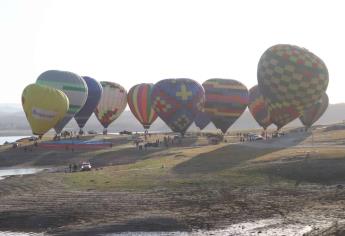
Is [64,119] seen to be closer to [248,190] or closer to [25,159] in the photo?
[25,159]

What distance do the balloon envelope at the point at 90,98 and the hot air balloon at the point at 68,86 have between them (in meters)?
5.51

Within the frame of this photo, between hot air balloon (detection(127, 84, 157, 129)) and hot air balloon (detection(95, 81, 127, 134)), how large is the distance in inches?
163

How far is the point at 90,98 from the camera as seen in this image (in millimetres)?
102062

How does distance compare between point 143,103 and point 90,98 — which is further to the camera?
point 143,103

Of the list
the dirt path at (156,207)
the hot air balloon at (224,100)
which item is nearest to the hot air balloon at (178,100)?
the hot air balloon at (224,100)

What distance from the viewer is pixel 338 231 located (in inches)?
1025

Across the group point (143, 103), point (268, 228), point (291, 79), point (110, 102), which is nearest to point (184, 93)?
point (143, 103)

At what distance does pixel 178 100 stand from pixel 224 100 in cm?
1144

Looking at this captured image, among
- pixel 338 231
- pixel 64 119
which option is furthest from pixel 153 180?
pixel 64 119

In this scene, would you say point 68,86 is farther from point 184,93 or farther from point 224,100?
point 224,100

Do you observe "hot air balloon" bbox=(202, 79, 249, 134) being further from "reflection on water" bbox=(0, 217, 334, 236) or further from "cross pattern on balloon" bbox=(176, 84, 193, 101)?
"reflection on water" bbox=(0, 217, 334, 236)

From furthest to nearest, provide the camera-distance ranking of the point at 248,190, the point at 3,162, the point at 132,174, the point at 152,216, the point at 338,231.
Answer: the point at 3,162
the point at 132,174
the point at 248,190
the point at 152,216
the point at 338,231

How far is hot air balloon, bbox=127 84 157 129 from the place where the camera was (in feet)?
344

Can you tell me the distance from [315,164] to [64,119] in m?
54.0
